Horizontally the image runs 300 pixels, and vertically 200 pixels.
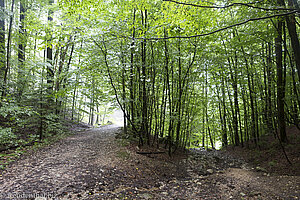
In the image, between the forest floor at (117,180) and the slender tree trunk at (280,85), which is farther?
the slender tree trunk at (280,85)

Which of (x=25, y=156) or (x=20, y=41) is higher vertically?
(x=20, y=41)

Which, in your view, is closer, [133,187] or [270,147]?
[133,187]

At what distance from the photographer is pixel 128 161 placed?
5.42 metres

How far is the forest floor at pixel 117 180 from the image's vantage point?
334 cm

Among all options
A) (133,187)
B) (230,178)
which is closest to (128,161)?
(133,187)

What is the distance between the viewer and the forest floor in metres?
3.34

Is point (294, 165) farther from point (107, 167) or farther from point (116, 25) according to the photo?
point (116, 25)

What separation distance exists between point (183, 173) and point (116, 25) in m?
5.81

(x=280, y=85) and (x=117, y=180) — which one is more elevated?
(x=280, y=85)

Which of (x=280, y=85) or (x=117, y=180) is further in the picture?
(x=280, y=85)

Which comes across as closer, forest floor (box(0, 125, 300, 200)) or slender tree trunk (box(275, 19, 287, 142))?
forest floor (box(0, 125, 300, 200))

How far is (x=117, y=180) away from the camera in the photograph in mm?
4141

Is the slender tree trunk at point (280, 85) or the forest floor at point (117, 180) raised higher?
the slender tree trunk at point (280, 85)

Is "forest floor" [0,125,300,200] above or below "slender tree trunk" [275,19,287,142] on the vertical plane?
below
